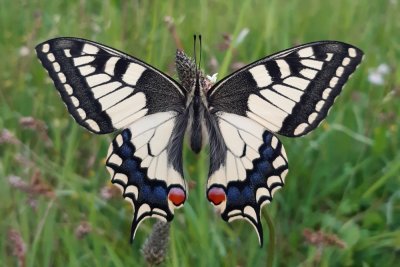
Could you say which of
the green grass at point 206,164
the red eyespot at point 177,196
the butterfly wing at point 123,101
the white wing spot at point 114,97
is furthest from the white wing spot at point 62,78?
the red eyespot at point 177,196

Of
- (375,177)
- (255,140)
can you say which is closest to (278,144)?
(255,140)

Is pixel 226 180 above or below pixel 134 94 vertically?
below

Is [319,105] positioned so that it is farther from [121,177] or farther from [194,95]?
[121,177]

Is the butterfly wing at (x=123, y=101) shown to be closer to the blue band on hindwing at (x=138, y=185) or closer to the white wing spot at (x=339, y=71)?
the blue band on hindwing at (x=138, y=185)

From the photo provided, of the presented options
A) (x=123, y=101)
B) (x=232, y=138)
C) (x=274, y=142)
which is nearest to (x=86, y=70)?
(x=123, y=101)

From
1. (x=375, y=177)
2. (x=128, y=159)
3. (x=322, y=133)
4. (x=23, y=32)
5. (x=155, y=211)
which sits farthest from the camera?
(x=23, y=32)

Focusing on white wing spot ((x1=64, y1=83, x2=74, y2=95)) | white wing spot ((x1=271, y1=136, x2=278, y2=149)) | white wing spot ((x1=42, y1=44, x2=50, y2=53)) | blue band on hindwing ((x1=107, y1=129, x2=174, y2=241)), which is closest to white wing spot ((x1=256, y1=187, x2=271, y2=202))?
white wing spot ((x1=271, y1=136, x2=278, y2=149))

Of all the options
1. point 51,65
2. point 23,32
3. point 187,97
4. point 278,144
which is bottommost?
point 278,144

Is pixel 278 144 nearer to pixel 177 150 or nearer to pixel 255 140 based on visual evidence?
pixel 255 140
